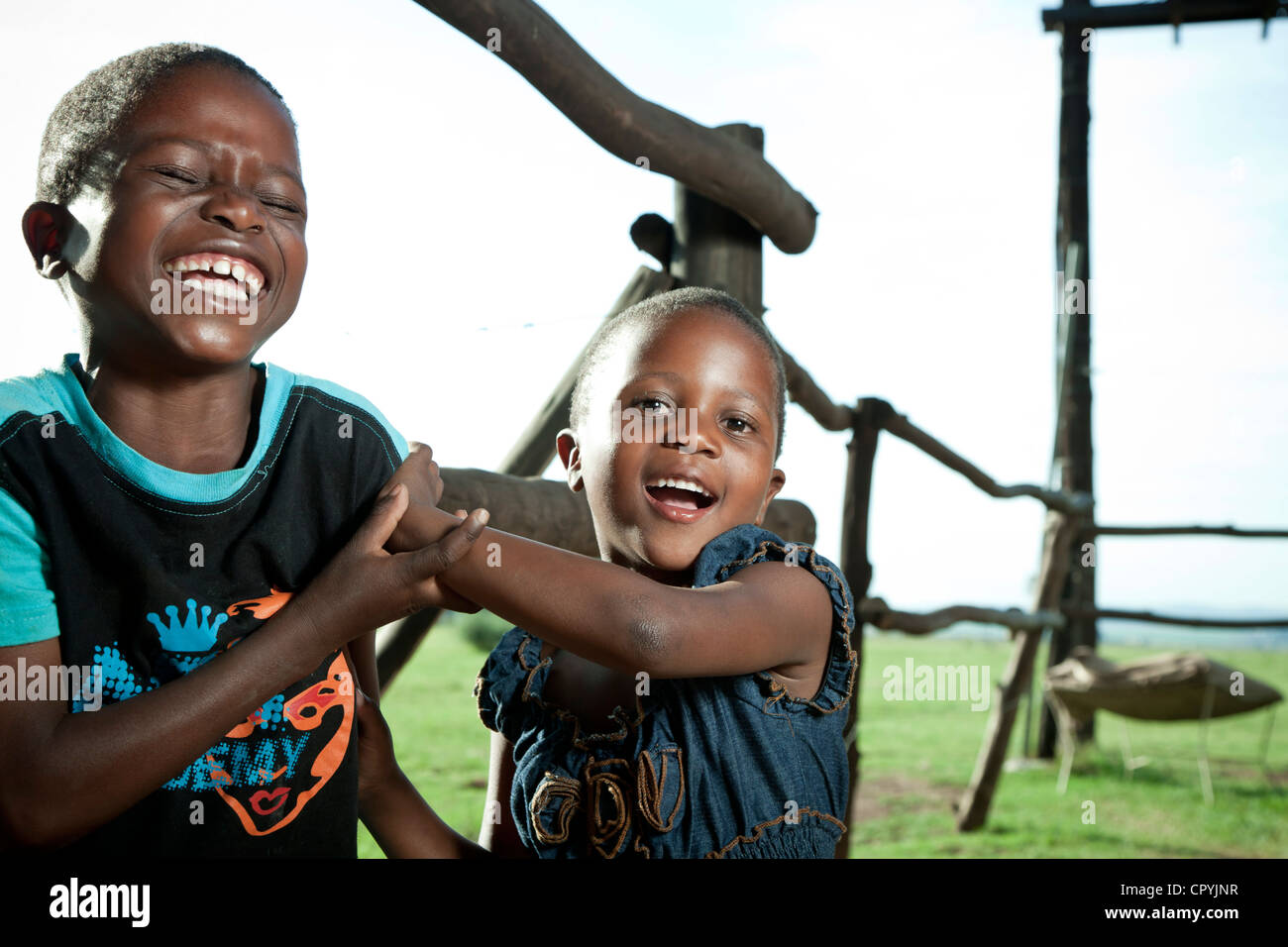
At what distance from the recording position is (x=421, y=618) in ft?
6.09

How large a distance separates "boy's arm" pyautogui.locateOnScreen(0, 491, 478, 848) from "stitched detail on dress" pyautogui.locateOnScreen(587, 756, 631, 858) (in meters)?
0.40

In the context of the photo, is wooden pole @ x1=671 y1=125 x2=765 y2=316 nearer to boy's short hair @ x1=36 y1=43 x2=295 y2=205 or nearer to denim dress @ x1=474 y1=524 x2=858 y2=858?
denim dress @ x1=474 y1=524 x2=858 y2=858

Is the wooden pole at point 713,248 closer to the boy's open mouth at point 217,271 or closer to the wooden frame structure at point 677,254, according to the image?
the wooden frame structure at point 677,254

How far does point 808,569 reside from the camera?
1.24 m

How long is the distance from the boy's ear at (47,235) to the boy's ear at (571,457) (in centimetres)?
70

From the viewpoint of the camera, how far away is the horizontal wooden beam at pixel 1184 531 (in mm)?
5430

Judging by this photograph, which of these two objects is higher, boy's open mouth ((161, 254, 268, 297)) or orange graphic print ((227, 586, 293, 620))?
boy's open mouth ((161, 254, 268, 297))

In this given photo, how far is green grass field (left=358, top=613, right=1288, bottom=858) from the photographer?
4.64 m

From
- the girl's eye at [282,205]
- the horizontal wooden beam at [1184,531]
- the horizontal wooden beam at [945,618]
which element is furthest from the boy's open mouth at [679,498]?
the horizontal wooden beam at [1184,531]

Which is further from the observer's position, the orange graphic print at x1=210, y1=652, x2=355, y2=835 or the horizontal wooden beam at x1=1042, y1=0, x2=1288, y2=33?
the horizontal wooden beam at x1=1042, y1=0, x2=1288, y2=33

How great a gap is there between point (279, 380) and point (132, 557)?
251 mm

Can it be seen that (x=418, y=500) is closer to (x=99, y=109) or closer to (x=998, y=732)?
(x=99, y=109)

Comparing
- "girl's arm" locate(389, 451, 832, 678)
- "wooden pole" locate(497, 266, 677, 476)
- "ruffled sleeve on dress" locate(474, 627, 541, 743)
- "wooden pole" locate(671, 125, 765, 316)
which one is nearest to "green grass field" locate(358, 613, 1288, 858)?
"wooden pole" locate(671, 125, 765, 316)
